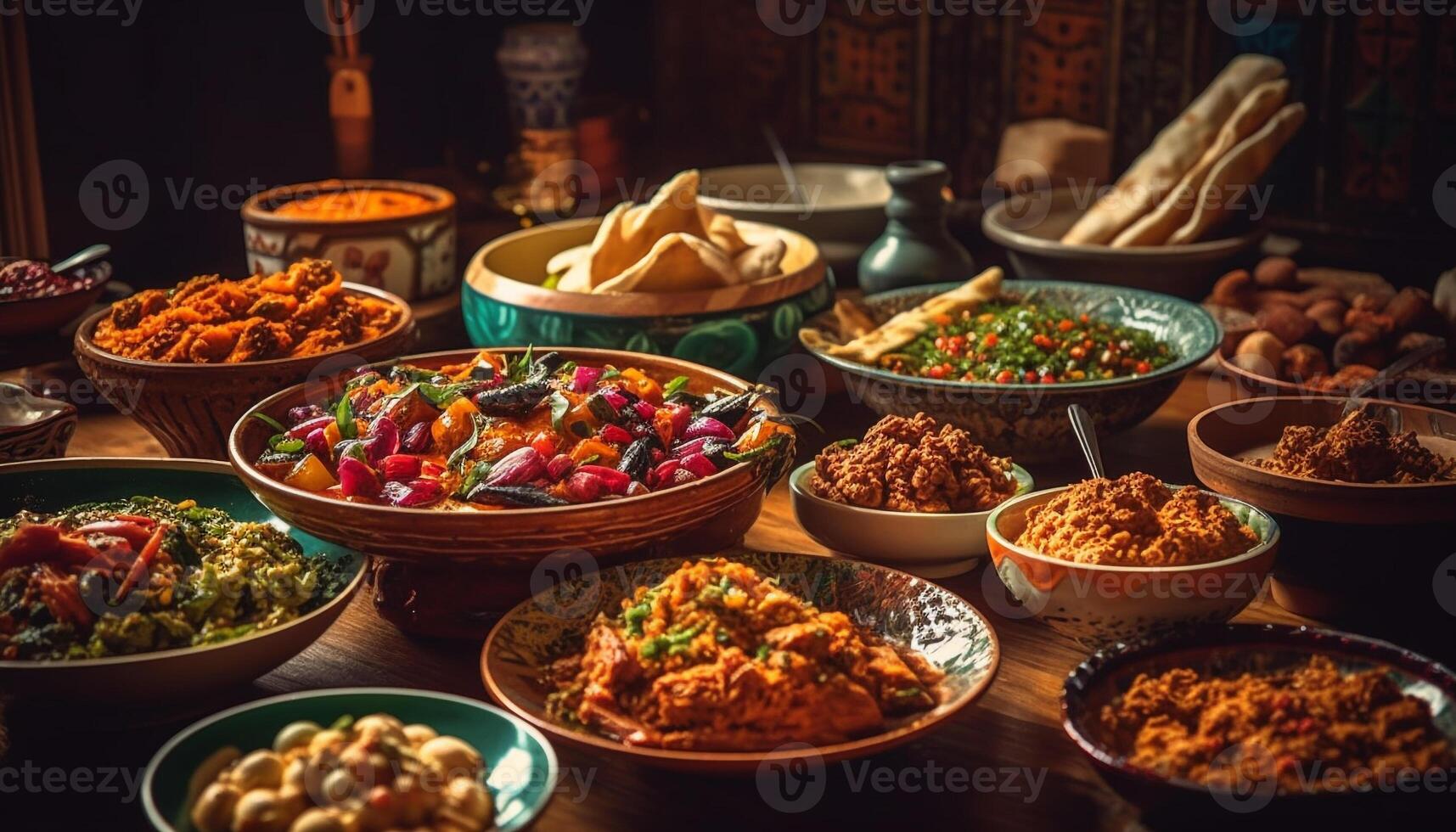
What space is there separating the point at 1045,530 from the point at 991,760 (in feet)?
1.05

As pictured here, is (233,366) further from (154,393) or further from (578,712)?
(578,712)

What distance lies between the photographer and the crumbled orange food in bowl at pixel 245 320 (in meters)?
2.31

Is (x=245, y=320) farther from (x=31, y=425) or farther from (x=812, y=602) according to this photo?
(x=812, y=602)

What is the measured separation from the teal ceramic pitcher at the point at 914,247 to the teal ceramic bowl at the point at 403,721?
1.74 metres

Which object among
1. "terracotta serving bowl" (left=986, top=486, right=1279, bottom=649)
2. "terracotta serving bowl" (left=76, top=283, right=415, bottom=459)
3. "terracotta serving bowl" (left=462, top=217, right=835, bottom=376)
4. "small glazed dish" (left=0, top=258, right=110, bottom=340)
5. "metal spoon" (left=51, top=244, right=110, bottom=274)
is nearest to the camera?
"terracotta serving bowl" (left=986, top=486, right=1279, bottom=649)

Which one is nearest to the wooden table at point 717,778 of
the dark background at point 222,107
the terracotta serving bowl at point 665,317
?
the terracotta serving bowl at point 665,317

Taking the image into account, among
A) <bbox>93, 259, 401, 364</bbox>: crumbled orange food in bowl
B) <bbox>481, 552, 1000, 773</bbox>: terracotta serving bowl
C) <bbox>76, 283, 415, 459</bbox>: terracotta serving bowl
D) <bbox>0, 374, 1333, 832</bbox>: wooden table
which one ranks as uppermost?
<bbox>93, 259, 401, 364</bbox>: crumbled orange food in bowl

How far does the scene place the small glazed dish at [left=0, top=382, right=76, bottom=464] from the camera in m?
2.18

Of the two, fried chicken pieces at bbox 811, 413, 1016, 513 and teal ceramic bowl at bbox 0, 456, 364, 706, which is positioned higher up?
fried chicken pieces at bbox 811, 413, 1016, 513

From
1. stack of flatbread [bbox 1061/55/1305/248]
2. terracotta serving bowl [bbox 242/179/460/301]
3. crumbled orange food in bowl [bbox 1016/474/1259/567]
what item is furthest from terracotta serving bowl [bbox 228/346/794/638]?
stack of flatbread [bbox 1061/55/1305/248]

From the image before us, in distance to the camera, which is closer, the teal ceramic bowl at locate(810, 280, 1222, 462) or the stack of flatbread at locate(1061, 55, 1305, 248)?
the teal ceramic bowl at locate(810, 280, 1222, 462)

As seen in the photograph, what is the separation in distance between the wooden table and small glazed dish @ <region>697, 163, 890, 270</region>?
145 cm

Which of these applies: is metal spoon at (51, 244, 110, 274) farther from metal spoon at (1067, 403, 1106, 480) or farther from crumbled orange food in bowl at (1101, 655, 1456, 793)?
crumbled orange food in bowl at (1101, 655, 1456, 793)

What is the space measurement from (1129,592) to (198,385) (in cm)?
145
